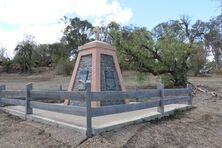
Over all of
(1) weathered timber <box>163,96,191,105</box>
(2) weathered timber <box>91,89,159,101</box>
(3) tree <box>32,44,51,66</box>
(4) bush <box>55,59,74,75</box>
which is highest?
(3) tree <box>32,44,51,66</box>

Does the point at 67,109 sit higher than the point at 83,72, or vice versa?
the point at 83,72

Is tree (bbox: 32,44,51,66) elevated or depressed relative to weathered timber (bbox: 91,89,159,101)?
elevated

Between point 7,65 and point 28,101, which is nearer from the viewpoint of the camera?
point 28,101

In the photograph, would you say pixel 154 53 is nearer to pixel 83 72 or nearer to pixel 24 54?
pixel 83 72

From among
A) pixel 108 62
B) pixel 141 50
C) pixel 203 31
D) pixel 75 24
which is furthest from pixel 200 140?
pixel 75 24

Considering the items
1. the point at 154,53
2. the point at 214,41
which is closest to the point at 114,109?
the point at 154,53

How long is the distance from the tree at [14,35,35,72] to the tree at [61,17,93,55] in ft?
19.7

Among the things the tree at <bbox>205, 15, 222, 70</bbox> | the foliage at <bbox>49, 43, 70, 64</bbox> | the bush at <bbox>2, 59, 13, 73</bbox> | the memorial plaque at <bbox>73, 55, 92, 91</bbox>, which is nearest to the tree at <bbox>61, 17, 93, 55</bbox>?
the foliage at <bbox>49, 43, 70, 64</bbox>

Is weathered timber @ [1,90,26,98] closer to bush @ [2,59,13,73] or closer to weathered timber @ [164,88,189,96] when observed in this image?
weathered timber @ [164,88,189,96]

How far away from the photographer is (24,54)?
53.8m

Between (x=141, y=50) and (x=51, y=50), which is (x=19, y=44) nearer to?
(x=51, y=50)

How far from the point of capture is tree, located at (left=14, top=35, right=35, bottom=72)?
2074 inches

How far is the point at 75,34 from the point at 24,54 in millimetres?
9394

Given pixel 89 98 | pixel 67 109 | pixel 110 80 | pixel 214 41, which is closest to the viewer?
pixel 89 98
